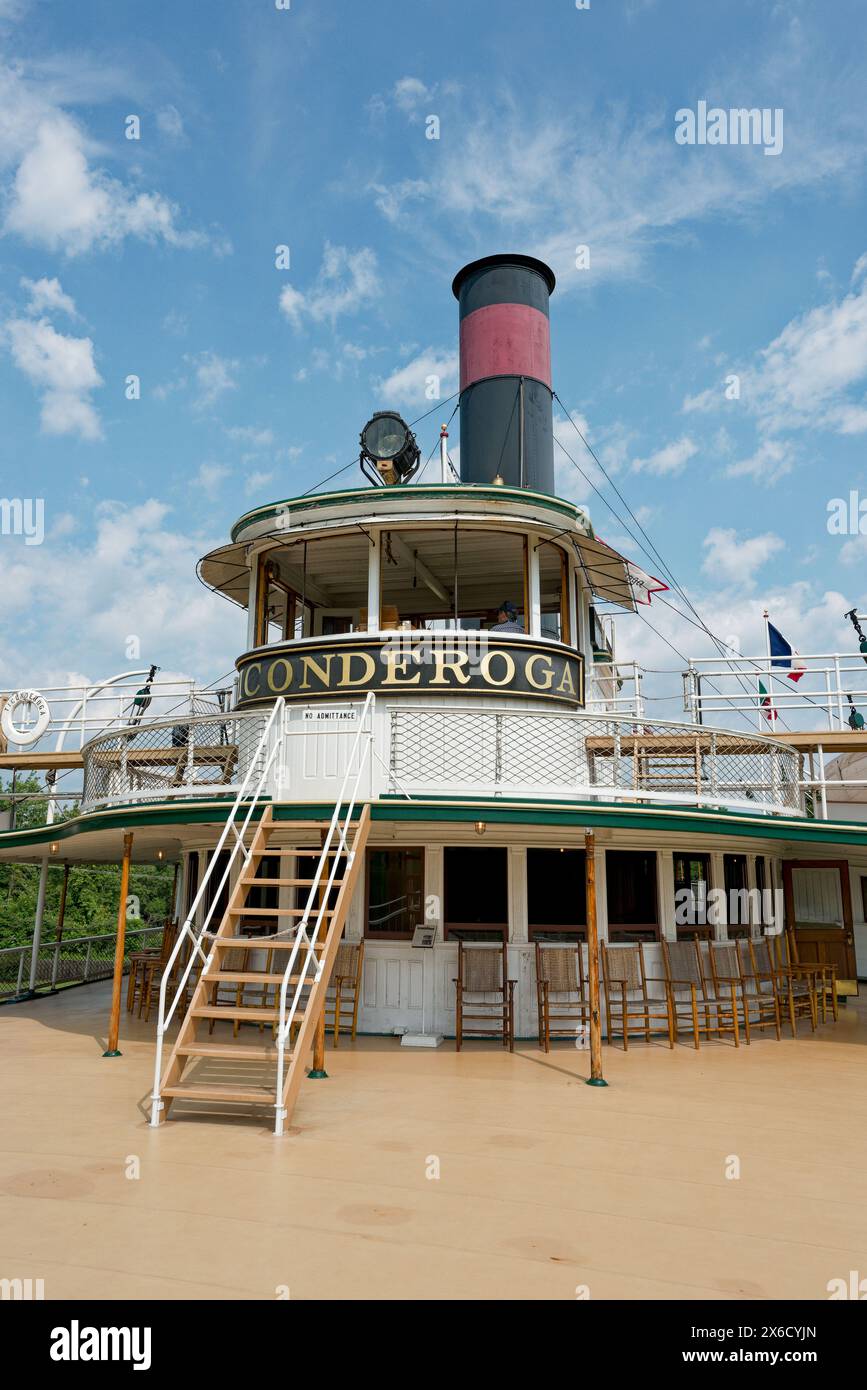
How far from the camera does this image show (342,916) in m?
7.68

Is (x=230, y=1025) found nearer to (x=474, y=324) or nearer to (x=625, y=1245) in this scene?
(x=625, y=1245)

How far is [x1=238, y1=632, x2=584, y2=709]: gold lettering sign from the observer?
10977 millimetres

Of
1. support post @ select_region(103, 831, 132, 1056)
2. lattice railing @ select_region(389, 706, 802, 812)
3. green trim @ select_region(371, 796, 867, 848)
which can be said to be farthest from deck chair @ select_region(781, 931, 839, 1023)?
support post @ select_region(103, 831, 132, 1056)

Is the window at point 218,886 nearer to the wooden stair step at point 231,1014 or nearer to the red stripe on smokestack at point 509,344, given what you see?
the wooden stair step at point 231,1014

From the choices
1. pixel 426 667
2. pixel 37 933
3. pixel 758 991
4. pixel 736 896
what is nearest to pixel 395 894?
pixel 426 667

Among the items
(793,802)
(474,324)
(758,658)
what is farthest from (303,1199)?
(474,324)

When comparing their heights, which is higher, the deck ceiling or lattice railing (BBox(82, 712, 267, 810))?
the deck ceiling

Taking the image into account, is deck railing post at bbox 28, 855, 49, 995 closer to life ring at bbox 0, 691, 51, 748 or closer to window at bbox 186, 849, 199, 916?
life ring at bbox 0, 691, 51, 748

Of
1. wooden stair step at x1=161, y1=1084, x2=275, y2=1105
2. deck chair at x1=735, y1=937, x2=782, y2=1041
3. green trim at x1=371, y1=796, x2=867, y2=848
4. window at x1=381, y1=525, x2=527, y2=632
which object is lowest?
wooden stair step at x1=161, y1=1084, x2=275, y2=1105

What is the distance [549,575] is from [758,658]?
4.50 m

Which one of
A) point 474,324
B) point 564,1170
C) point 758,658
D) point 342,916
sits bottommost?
point 564,1170

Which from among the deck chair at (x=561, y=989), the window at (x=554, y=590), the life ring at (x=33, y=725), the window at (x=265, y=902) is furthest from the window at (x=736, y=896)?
the life ring at (x=33, y=725)

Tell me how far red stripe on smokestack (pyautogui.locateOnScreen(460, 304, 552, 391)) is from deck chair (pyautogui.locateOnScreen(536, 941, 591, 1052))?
30.1 feet
